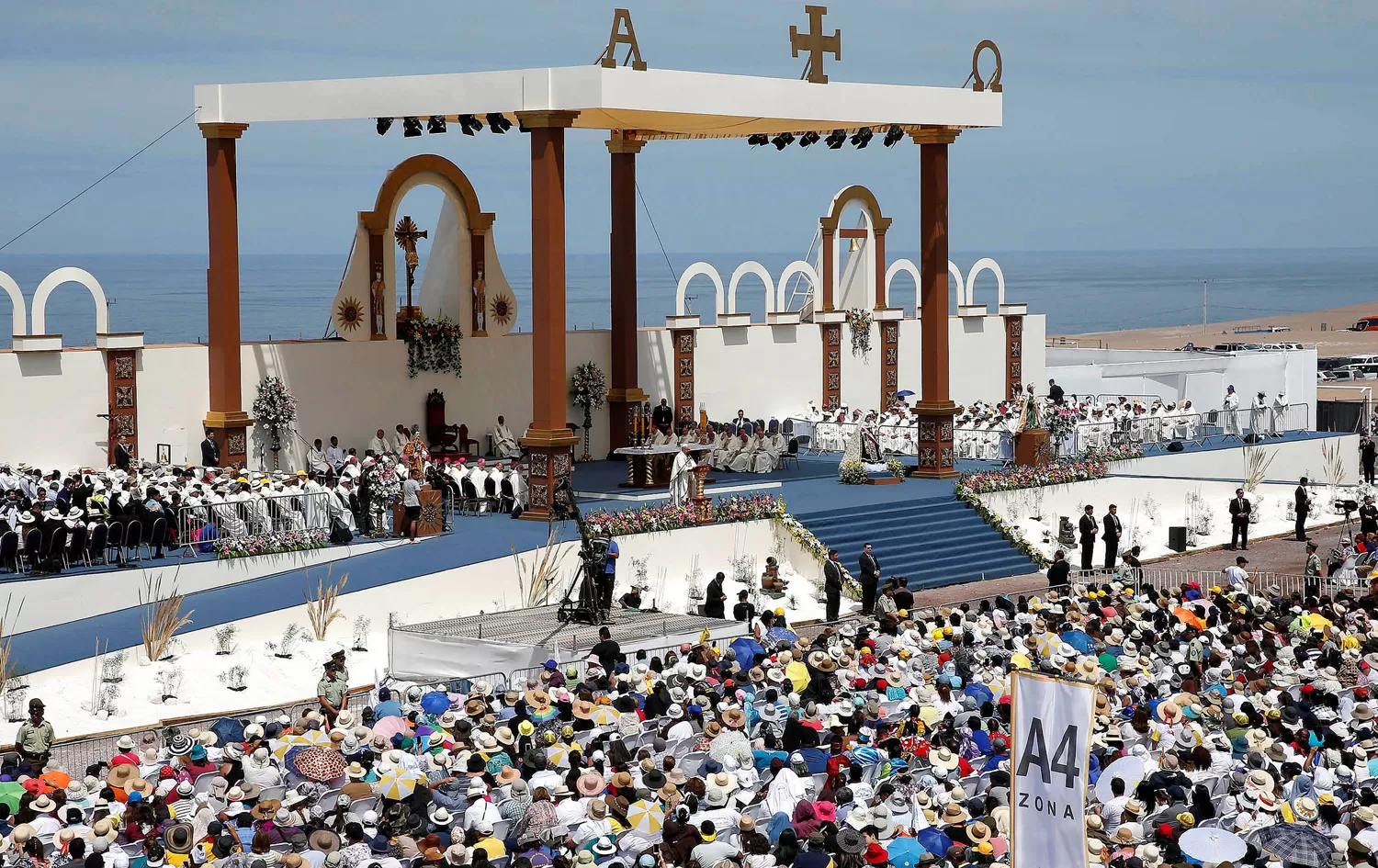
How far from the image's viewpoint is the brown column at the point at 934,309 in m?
31.0

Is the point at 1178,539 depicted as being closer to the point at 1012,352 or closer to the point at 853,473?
the point at 853,473

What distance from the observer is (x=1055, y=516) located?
30.9 meters

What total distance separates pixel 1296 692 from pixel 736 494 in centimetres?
1230

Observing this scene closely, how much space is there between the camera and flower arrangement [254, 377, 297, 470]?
29.3 m

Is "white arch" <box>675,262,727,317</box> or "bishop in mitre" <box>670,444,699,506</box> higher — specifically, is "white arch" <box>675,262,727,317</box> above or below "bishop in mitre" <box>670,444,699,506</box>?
above

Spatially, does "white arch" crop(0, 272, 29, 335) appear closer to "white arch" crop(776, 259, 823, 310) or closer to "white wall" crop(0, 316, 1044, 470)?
"white wall" crop(0, 316, 1044, 470)

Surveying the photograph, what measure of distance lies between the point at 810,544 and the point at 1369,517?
354 inches

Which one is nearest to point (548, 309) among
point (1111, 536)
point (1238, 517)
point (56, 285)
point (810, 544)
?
point (810, 544)

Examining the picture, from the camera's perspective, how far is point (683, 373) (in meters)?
35.9

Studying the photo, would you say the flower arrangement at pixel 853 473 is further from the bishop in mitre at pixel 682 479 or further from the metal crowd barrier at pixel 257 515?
the metal crowd barrier at pixel 257 515

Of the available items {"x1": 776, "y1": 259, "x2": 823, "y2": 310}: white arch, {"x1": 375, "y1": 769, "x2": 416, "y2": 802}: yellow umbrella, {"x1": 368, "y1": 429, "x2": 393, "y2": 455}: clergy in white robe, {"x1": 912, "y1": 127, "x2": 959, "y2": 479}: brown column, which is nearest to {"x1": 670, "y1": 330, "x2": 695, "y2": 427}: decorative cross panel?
{"x1": 776, "y1": 259, "x2": 823, "y2": 310}: white arch

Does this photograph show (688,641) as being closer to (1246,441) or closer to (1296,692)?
(1296,692)

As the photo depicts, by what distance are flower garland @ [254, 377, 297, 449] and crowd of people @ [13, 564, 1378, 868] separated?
10.3m

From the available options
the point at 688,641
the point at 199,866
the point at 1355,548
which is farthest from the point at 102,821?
the point at 1355,548
